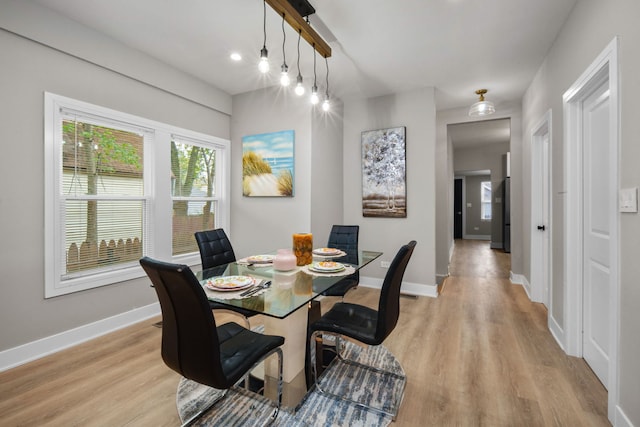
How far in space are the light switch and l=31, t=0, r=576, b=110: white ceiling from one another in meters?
1.64

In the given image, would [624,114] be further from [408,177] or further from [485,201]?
[485,201]

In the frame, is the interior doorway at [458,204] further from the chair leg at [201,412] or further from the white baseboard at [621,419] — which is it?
the chair leg at [201,412]

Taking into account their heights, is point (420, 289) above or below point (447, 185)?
below

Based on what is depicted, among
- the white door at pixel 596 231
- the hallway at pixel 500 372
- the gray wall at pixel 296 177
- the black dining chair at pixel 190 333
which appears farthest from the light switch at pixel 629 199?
the gray wall at pixel 296 177

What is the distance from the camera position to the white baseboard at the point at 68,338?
2.13 metres

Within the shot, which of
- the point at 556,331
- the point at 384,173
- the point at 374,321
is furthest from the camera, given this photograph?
the point at 384,173

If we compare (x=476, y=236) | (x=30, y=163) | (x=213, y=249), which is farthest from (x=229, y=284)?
(x=476, y=236)

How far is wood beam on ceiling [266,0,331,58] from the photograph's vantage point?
6.39 feet

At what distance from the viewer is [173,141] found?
3402mm

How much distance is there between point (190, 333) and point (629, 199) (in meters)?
2.18

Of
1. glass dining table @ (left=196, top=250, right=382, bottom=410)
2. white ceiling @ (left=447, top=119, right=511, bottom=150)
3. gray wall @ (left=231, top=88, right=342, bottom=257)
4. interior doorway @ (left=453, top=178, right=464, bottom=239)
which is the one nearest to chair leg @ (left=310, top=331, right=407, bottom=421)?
glass dining table @ (left=196, top=250, right=382, bottom=410)

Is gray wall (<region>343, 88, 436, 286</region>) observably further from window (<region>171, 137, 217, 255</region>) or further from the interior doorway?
the interior doorway

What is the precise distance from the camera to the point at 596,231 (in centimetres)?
200

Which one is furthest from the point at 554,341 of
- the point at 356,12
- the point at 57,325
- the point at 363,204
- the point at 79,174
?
the point at 79,174
